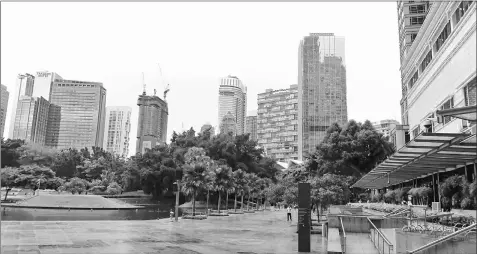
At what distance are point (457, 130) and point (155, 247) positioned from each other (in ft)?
46.9

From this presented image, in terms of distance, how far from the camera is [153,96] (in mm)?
139125

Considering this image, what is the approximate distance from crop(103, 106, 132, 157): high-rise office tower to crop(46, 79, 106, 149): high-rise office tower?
125 ft

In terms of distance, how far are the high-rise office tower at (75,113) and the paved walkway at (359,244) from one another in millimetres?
46630

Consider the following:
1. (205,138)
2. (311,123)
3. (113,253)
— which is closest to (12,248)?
(113,253)

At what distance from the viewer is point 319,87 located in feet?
379

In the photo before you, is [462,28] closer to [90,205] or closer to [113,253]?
[113,253]

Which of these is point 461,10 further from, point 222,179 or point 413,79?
point 222,179

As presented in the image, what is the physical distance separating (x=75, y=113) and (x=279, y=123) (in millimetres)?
77474

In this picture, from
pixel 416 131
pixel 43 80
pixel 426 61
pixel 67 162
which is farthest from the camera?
pixel 67 162

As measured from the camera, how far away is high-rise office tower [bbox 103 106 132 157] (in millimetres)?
137500

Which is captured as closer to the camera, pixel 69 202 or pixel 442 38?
pixel 442 38

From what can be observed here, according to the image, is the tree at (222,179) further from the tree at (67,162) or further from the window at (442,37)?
the tree at (67,162)

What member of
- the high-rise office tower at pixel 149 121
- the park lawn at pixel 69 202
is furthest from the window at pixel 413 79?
the high-rise office tower at pixel 149 121

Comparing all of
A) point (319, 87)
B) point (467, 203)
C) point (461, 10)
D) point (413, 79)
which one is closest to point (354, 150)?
point (413, 79)
